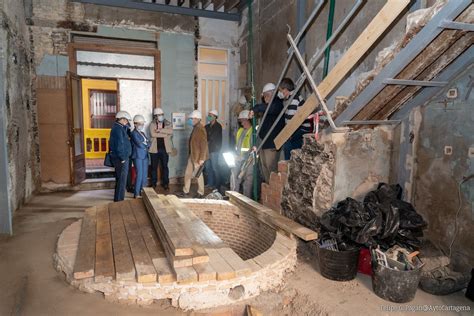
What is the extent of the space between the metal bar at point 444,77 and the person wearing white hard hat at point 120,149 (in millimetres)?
4205

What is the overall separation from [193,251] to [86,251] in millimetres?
1074

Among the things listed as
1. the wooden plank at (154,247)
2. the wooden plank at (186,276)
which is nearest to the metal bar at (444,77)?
the wooden plank at (186,276)

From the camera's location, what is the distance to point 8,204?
4.10m

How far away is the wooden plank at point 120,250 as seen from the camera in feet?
8.36

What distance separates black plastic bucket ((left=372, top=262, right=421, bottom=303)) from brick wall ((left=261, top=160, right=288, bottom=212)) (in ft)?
5.77

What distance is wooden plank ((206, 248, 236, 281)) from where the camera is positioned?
254 cm

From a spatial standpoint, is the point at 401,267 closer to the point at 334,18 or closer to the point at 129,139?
the point at 334,18

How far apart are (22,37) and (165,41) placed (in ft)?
9.37

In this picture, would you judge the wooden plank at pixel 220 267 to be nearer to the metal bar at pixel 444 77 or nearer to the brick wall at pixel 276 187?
the brick wall at pixel 276 187

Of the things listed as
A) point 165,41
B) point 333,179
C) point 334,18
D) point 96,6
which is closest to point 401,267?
point 333,179

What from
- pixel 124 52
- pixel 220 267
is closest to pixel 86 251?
pixel 220 267

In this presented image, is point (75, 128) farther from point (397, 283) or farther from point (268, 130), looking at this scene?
point (397, 283)

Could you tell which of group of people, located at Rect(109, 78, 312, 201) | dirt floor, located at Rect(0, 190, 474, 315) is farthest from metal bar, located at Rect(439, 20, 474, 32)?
dirt floor, located at Rect(0, 190, 474, 315)

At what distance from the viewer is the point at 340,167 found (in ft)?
11.6
